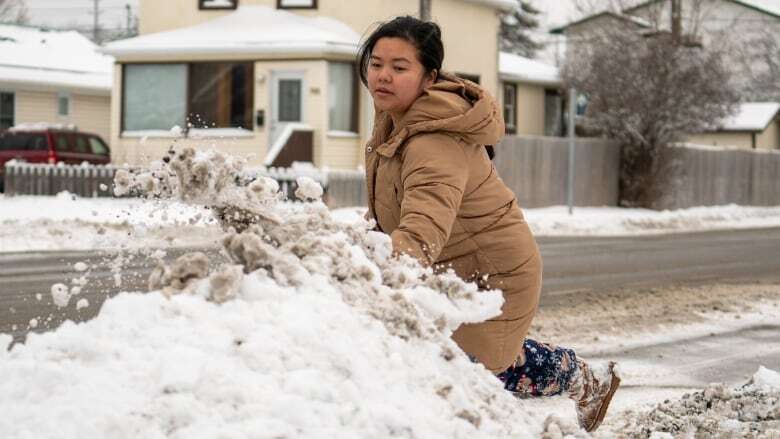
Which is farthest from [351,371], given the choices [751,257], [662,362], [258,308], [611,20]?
[611,20]

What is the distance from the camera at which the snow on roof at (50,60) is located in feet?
130

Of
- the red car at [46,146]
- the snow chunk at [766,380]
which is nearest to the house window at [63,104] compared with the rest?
the red car at [46,146]

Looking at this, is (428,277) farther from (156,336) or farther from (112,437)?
(112,437)

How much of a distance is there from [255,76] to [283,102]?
907 mm

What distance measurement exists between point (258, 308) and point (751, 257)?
53.2 feet

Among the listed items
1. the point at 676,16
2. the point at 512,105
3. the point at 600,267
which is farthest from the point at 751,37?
the point at 600,267

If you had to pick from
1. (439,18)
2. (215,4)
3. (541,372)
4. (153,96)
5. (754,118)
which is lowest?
(541,372)

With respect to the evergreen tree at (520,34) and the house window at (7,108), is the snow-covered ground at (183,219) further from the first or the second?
the evergreen tree at (520,34)

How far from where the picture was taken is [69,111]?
40.9 metres

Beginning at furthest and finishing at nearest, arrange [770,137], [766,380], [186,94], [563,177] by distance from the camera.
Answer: [770,137], [563,177], [186,94], [766,380]

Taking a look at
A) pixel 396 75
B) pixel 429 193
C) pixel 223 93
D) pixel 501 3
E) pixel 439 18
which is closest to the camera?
pixel 429 193

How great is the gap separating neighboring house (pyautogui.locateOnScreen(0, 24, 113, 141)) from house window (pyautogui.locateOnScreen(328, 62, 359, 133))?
1257 cm

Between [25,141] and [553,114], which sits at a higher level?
[553,114]

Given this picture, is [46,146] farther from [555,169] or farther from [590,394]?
[590,394]
